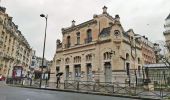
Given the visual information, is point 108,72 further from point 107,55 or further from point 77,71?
point 77,71

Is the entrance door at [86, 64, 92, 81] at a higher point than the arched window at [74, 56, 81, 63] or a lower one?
lower

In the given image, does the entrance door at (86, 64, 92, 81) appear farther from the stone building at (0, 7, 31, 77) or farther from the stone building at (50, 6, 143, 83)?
the stone building at (0, 7, 31, 77)

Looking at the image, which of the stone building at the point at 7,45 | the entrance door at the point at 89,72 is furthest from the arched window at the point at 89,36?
the stone building at the point at 7,45

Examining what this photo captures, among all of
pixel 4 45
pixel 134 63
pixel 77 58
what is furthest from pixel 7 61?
pixel 134 63

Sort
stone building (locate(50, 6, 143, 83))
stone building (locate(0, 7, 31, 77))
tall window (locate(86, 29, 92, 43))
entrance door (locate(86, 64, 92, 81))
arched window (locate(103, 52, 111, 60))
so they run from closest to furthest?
1. stone building (locate(50, 6, 143, 83))
2. arched window (locate(103, 52, 111, 60))
3. entrance door (locate(86, 64, 92, 81))
4. tall window (locate(86, 29, 92, 43))
5. stone building (locate(0, 7, 31, 77))

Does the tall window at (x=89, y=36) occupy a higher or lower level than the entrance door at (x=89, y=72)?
higher

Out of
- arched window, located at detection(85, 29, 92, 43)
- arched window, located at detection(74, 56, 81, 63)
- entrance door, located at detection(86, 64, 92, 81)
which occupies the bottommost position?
entrance door, located at detection(86, 64, 92, 81)

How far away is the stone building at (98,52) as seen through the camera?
26530mm

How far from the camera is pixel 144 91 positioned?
17203 mm

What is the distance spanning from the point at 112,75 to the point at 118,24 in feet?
23.9

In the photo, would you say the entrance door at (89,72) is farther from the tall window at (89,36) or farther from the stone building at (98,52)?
the tall window at (89,36)

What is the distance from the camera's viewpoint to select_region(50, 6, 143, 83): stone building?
87.0 feet

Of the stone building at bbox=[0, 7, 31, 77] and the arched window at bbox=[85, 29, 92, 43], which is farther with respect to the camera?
the stone building at bbox=[0, 7, 31, 77]

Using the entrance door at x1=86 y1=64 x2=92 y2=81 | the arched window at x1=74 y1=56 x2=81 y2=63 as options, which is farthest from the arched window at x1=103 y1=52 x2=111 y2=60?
the arched window at x1=74 y1=56 x2=81 y2=63
